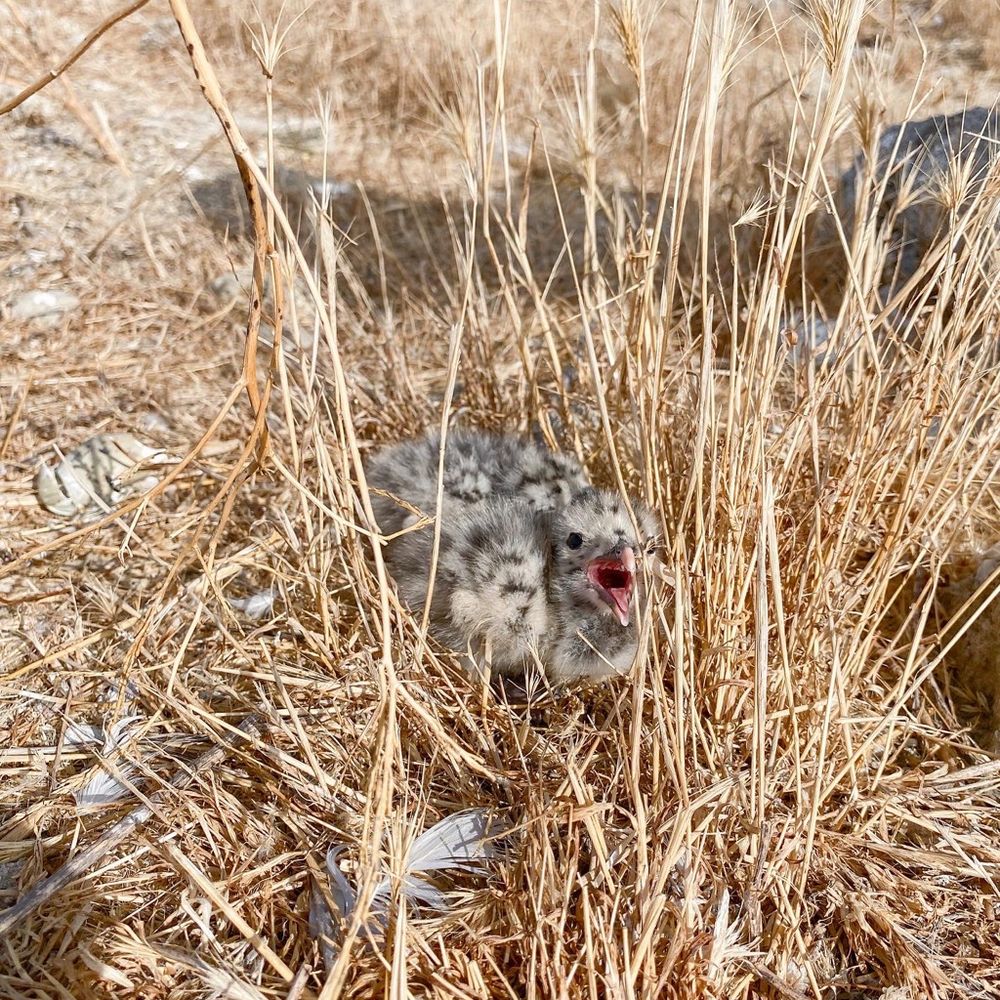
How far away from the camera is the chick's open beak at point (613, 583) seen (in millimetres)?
2186

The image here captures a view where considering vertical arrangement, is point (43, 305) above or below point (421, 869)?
above

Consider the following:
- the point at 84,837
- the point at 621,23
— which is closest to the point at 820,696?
the point at 621,23

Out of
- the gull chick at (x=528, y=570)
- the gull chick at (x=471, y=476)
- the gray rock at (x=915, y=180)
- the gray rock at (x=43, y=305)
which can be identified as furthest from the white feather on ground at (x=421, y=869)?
the gray rock at (x=43, y=305)

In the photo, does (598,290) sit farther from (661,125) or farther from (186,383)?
(661,125)

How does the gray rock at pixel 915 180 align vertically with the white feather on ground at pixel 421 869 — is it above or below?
above

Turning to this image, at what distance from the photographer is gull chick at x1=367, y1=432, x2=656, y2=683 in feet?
7.41

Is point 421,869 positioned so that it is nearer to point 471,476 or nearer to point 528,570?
point 528,570

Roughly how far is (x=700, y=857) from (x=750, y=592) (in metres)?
0.61

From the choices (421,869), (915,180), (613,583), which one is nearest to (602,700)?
(613,583)

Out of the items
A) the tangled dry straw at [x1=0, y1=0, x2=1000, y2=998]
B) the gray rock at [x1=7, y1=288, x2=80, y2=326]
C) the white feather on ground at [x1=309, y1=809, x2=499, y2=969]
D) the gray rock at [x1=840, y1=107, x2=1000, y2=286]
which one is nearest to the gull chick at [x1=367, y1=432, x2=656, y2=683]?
the tangled dry straw at [x1=0, y1=0, x2=1000, y2=998]

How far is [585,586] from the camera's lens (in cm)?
230

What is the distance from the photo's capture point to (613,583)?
2.24 metres

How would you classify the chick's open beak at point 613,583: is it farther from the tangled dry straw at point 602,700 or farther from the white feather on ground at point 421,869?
the white feather on ground at point 421,869

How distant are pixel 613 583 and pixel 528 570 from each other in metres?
0.21
